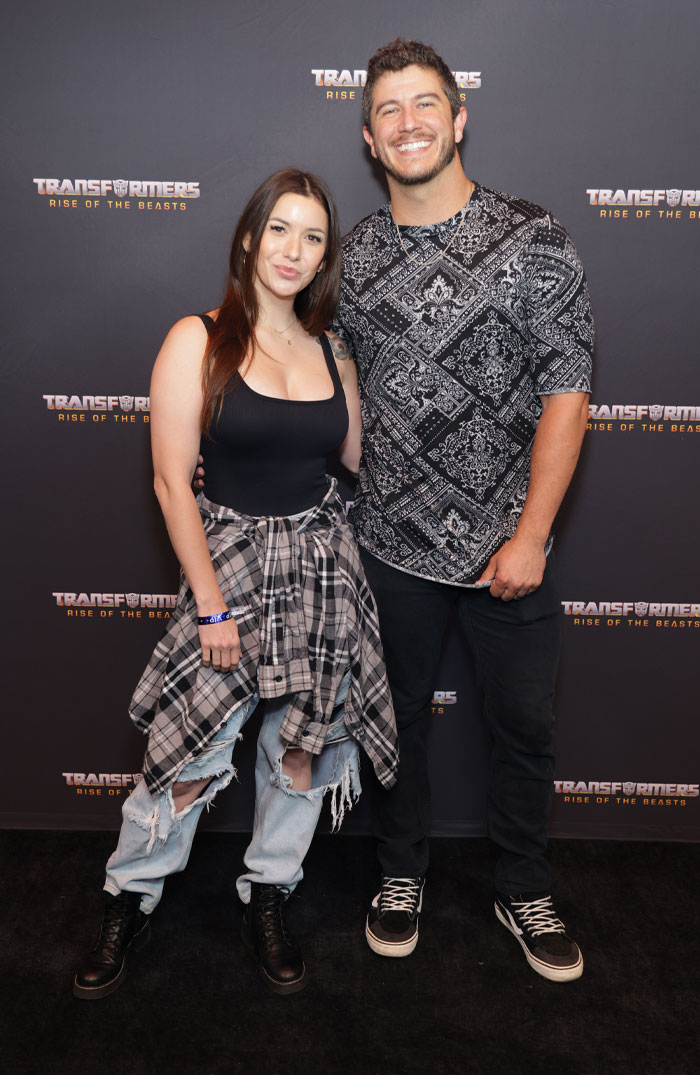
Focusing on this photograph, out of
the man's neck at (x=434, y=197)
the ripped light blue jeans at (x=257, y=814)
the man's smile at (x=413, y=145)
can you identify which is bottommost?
the ripped light blue jeans at (x=257, y=814)

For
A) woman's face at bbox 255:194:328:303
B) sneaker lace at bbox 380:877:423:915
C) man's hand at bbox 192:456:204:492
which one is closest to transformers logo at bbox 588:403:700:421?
woman's face at bbox 255:194:328:303

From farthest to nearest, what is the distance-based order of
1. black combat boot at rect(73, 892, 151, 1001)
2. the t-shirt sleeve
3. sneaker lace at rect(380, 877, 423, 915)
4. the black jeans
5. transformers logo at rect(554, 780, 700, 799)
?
transformers logo at rect(554, 780, 700, 799)
sneaker lace at rect(380, 877, 423, 915)
the black jeans
black combat boot at rect(73, 892, 151, 1001)
the t-shirt sleeve

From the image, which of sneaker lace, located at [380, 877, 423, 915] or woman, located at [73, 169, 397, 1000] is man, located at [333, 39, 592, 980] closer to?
sneaker lace, located at [380, 877, 423, 915]

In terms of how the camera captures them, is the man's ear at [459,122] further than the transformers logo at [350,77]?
No

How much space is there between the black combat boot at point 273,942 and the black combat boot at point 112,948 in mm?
256

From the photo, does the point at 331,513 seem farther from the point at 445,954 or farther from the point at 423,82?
the point at 445,954

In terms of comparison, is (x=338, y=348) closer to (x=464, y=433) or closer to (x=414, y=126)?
(x=464, y=433)

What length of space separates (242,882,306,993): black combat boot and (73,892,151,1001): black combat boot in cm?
26

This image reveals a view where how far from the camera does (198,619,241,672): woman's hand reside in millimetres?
1695

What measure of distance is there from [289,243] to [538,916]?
1615mm

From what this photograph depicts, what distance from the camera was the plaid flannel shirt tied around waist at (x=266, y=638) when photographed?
5.69 feet

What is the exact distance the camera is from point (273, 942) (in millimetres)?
1899

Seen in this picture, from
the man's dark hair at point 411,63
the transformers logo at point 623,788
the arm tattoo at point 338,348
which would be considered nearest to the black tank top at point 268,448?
the arm tattoo at point 338,348

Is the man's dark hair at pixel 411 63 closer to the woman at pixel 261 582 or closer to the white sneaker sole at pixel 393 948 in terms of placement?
the woman at pixel 261 582
